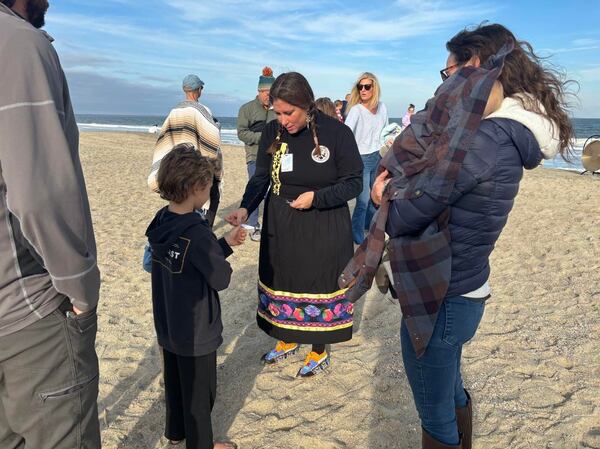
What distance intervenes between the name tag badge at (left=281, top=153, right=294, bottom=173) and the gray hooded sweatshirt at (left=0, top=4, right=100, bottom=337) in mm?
1635

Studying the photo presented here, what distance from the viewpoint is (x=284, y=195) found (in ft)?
9.96

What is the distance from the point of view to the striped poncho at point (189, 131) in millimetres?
3643

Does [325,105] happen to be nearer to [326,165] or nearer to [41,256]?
[326,165]

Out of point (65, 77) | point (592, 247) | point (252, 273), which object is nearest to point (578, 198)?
point (592, 247)

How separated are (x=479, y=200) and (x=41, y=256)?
136 cm

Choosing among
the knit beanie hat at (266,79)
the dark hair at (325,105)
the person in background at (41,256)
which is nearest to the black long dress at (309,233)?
the person in background at (41,256)

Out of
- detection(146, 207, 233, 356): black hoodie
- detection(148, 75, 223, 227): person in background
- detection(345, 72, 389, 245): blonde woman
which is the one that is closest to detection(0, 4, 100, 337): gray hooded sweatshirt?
detection(146, 207, 233, 356): black hoodie

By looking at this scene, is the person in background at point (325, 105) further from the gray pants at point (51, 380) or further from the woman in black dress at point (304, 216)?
the gray pants at point (51, 380)

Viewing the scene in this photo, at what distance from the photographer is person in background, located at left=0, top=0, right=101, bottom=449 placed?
1.22 metres

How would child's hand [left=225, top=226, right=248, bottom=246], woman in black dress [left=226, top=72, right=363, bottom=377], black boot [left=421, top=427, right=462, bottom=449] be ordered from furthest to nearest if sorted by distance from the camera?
woman in black dress [left=226, top=72, right=363, bottom=377], child's hand [left=225, top=226, right=248, bottom=246], black boot [left=421, top=427, right=462, bottom=449]

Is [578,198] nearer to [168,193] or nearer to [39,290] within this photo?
[168,193]

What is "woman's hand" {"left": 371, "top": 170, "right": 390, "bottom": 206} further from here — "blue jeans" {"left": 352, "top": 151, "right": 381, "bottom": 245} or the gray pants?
"blue jeans" {"left": 352, "top": 151, "right": 381, "bottom": 245}

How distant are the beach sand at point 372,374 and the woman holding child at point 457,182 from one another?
1221 millimetres

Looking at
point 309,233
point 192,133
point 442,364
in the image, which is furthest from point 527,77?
point 192,133
